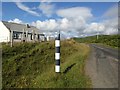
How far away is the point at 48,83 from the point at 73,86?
699 millimetres

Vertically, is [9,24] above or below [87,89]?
above

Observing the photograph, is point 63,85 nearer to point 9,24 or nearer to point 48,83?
point 48,83

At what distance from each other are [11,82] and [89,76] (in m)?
2.50

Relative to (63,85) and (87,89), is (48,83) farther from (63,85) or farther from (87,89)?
(87,89)

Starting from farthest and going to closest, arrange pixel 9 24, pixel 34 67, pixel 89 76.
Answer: pixel 9 24 < pixel 34 67 < pixel 89 76

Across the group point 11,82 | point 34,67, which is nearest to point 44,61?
point 34,67

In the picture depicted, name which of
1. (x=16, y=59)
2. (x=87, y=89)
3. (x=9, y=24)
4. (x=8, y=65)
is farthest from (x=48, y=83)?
(x=9, y=24)

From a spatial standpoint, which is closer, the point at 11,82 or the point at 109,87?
the point at 109,87

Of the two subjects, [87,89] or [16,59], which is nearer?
[87,89]

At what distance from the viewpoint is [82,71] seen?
7.07m

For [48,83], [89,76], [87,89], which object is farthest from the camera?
[89,76]

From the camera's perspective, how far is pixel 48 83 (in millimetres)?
5973

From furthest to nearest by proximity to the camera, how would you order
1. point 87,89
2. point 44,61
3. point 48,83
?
1. point 44,61
2. point 48,83
3. point 87,89

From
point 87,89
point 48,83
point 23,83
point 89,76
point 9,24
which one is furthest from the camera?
point 9,24
